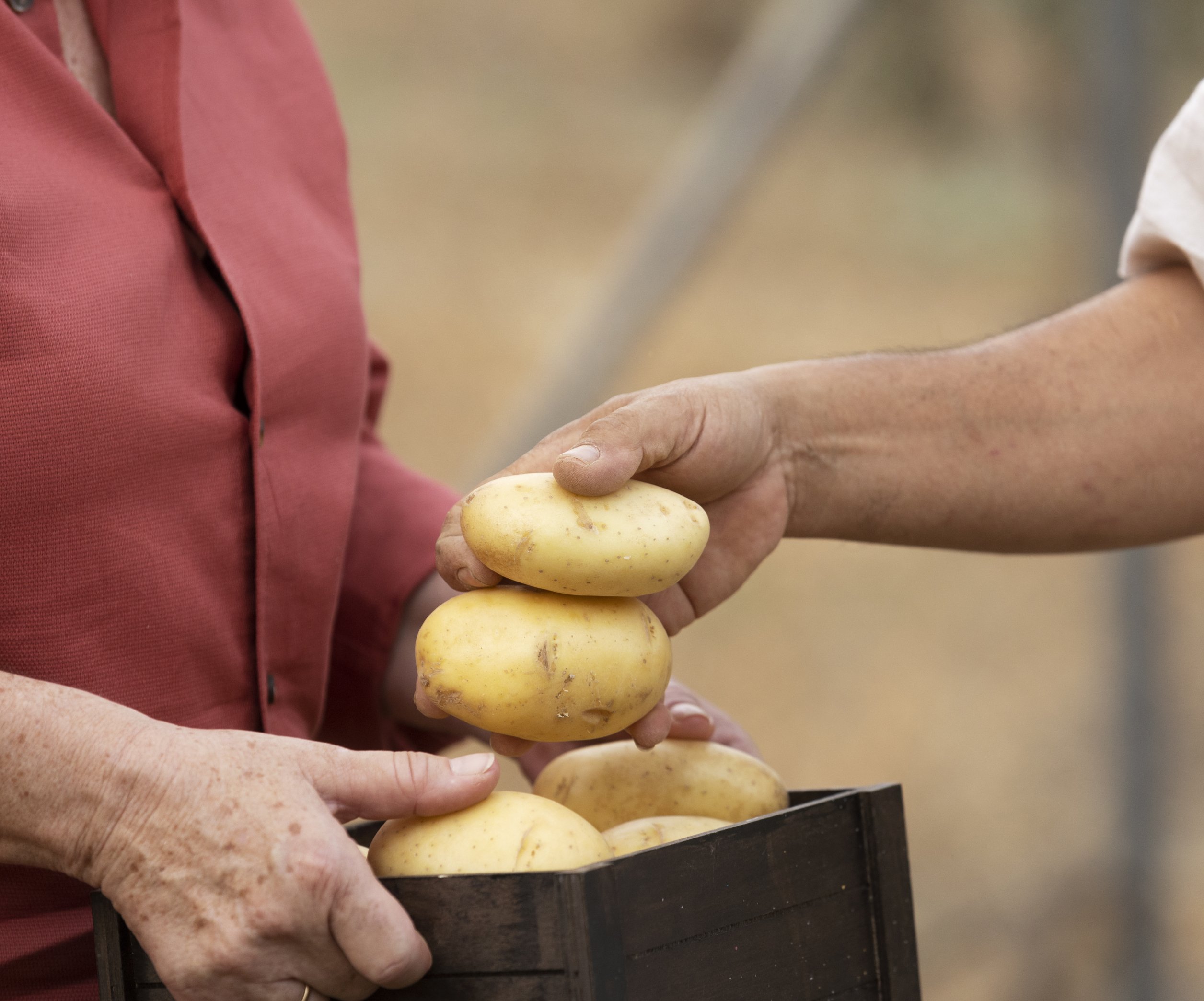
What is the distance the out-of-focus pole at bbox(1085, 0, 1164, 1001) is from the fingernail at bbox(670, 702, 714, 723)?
1579mm

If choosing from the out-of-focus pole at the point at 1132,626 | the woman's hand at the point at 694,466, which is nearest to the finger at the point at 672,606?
the woman's hand at the point at 694,466

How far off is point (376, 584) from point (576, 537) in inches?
20.4

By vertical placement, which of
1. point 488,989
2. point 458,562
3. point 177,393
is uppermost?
point 177,393

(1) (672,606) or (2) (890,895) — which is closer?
(2) (890,895)

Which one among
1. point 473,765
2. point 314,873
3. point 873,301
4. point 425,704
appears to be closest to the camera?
point 314,873

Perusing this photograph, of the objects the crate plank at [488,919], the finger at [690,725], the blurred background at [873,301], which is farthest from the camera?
the blurred background at [873,301]

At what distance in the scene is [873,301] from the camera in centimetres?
655

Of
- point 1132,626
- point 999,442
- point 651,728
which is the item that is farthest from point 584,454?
point 1132,626

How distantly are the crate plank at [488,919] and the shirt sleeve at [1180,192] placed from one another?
101 cm

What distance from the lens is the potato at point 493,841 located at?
0.94 m

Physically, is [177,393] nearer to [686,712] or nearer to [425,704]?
[425,704]

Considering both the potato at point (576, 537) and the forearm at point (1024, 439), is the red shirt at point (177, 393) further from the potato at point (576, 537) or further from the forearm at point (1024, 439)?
the forearm at point (1024, 439)

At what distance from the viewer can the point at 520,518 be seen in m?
1.01

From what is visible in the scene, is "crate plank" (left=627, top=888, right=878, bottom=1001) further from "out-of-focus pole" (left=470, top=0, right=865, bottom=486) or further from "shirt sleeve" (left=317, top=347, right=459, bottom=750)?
"out-of-focus pole" (left=470, top=0, right=865, bottom=486)
